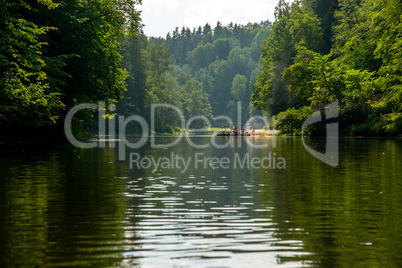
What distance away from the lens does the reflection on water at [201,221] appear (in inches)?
248

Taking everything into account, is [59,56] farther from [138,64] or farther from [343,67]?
[138,64]

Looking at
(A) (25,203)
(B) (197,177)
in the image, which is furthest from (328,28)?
(A) (25,203)

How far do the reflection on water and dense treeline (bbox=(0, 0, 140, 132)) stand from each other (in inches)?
519

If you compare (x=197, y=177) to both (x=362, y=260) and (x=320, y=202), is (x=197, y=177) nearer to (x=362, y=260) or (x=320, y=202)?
(x=320, y=202)

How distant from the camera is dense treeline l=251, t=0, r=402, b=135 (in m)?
50.2

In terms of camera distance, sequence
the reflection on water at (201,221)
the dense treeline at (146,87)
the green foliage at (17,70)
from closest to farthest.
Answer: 1. the reflection on water at (201,221)
2. the green foliage at (17,70)
3. the dense treeline at (146,87)

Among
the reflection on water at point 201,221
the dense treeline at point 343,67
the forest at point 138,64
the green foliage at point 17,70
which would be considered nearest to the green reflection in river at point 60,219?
the reflection on water at point 201,221

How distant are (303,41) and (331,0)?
13372mm

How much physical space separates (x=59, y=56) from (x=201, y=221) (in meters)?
28.6

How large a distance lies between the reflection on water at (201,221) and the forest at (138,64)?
14.3 metres

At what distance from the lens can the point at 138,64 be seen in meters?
116

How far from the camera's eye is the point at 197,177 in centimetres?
1630

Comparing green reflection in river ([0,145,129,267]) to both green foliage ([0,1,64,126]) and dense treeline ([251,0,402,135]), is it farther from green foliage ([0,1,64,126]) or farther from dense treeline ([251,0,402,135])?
dense treeline ([251,0,402,135])

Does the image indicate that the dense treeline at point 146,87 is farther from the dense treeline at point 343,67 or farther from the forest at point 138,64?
the dense treeline at point 343,67
